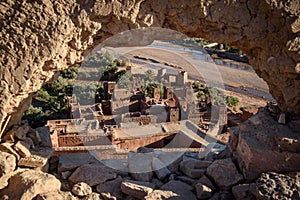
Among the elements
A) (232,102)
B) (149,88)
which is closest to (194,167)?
(232,102)

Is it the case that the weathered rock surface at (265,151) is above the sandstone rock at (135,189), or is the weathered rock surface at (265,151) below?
above

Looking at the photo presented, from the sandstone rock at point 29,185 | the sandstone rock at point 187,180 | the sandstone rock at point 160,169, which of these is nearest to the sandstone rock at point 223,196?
the sandstone rock at point 187,180

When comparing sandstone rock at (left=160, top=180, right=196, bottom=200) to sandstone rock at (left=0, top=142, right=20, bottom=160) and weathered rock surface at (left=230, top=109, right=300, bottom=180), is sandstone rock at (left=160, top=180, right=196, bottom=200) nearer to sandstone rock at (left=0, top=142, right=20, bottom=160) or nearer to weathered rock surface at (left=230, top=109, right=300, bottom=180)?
weathered rock surface at (left=230, top=109, right=300, bottom=180)

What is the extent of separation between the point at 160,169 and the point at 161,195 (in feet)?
2.13

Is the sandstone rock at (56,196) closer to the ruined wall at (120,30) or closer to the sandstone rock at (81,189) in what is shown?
the sandstone rock at (81,189)

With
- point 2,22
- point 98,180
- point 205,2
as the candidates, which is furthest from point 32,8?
point 98,180

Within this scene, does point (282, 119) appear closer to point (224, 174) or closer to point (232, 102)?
point (224, 174)

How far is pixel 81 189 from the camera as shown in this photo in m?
4.14

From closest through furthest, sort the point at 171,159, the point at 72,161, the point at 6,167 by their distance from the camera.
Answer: the point at 6,167
the point at 72,161
the point at 171,159

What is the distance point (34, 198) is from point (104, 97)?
14434mm

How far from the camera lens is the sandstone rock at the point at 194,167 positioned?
4.68 m

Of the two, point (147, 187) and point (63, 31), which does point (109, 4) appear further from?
point (147, 187)

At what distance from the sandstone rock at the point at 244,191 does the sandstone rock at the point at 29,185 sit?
2.15 metres

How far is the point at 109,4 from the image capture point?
3742 millimetres
